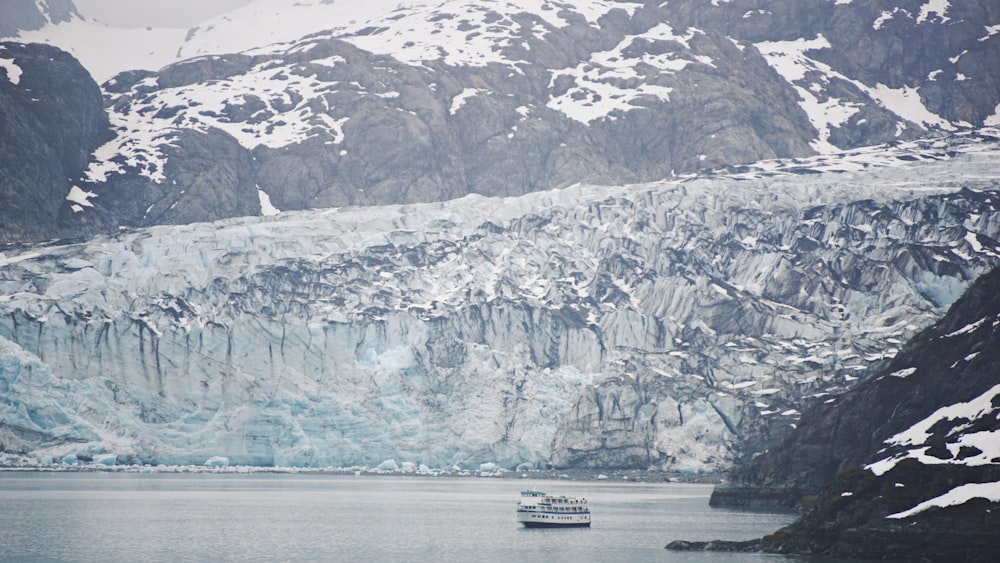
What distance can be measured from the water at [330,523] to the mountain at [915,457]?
4037mm

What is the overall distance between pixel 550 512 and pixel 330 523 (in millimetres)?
13587

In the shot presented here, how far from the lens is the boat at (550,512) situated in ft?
253

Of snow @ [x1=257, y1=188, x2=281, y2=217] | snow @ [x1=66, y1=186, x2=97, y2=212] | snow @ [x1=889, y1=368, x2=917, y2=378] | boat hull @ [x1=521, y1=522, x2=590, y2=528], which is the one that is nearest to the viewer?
snow @ [x1=889, y1=368, x2=917, y2=378]

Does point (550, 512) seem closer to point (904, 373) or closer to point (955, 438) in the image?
point (904, 373)

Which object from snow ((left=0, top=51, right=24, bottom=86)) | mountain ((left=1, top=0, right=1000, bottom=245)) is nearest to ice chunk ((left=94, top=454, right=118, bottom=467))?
mountain ((left=1, top=0, right=1000, bottom=245))

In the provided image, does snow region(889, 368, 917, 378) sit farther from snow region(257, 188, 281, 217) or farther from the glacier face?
snow region(257, 188, 281, 217)

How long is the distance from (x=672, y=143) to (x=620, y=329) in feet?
227

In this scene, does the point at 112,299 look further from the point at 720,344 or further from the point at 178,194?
the point at 720,344

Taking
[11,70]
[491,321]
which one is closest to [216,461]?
[491,321]

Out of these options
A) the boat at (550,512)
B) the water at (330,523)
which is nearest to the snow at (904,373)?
the water at (330,523)

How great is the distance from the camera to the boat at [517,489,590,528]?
253 feet

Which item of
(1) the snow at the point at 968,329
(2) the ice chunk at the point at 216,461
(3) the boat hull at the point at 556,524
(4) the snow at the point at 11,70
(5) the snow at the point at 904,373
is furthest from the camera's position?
(4) the snow at the point at 11,70

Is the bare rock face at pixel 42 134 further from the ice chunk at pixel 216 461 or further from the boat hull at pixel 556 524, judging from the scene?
the boat hull at pixel 556 524

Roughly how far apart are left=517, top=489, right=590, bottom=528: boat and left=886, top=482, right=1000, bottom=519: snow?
26837mm
